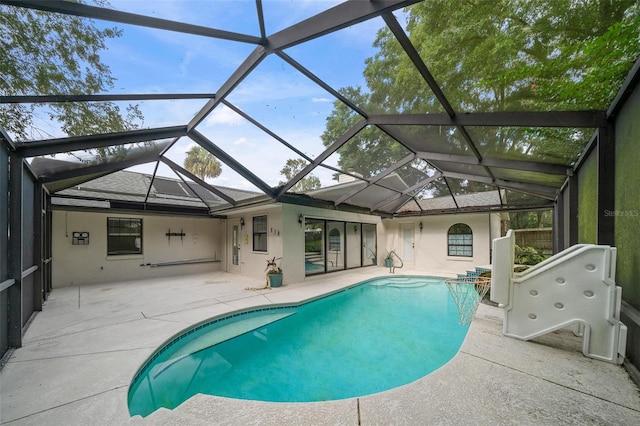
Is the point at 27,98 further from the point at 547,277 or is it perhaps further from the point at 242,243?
the point at 242,243

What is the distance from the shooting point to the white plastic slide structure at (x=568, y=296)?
2648mm

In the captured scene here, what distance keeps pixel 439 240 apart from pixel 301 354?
29.0ft

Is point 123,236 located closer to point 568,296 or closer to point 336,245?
point 336,245

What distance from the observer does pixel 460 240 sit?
33.8 ft

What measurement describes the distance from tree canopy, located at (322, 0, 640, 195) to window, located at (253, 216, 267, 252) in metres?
5.70

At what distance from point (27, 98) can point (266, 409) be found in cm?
389

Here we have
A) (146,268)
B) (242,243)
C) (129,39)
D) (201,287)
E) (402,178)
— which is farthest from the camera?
(242,243)

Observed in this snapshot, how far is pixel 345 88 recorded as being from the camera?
3.58 m

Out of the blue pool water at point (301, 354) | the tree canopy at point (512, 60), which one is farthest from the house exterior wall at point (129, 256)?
the tree canopy at point (512, 60)

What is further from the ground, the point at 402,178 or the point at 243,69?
the point at 243,69

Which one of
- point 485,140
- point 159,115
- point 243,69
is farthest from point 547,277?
point 159,115

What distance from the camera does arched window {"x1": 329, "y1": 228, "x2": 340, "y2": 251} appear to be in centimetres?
957

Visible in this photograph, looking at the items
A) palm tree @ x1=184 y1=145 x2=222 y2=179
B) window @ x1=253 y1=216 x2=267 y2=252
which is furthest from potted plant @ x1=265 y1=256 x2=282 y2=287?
palm tree @ x1=184 y1=145 x2=222 y2=179

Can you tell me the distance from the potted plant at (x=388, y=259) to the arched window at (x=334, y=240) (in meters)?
2.94
